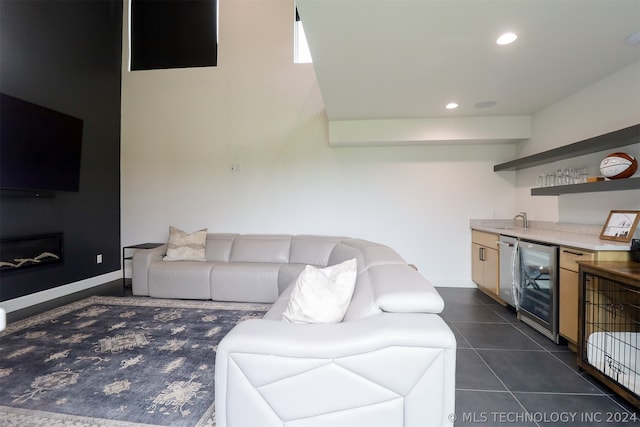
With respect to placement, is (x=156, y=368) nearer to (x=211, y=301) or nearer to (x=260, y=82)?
(x=211, y=301)

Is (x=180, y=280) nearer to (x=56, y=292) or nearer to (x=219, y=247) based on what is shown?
(x=219, y=247)

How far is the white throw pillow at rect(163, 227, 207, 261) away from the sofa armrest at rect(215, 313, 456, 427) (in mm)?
3010

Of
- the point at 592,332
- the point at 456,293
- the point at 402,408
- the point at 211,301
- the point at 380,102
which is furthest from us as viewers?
the point at 456,293

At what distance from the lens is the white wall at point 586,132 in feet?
7.75

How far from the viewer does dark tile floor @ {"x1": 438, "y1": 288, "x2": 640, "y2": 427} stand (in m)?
1.55

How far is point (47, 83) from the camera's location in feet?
11.0

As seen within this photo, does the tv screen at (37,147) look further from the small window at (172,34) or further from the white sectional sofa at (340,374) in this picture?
the white sectional sofa at (340,374)

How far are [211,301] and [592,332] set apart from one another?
3618 mm

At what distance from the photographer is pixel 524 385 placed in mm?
1819

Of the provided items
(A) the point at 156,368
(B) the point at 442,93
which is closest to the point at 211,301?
(A) the point at 156,368

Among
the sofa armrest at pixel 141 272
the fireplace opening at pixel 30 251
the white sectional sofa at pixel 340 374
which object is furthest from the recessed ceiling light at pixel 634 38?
the fireplace opening at pixel 30 251

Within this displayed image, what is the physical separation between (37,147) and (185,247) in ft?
6.25

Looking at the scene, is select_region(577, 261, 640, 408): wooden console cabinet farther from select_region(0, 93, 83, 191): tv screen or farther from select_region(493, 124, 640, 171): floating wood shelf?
select_region(0, 93, 83, 191): tv screen

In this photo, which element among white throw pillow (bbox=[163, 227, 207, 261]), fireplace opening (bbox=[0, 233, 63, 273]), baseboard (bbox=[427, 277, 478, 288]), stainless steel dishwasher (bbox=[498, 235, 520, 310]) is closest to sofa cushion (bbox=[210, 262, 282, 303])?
white throw pillow (bbox=[163, 227, 207, 261])
